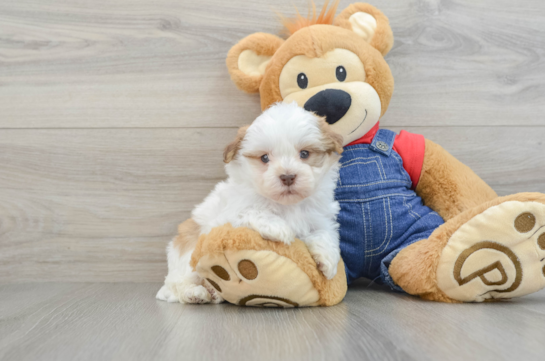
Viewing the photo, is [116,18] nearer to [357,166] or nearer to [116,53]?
[116,53]

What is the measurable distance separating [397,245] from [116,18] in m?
1.32

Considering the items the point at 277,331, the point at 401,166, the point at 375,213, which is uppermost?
the point at 401,166

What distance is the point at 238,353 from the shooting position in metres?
0.77

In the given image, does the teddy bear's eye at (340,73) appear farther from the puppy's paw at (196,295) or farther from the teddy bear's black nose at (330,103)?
the puppy's paw at (196,295)

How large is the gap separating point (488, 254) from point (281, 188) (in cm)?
55

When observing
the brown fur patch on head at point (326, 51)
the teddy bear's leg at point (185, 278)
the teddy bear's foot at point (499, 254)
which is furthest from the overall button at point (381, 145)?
the teddy bear's leg at point (185, 278)

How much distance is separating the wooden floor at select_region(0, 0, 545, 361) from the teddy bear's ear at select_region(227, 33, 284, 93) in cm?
18

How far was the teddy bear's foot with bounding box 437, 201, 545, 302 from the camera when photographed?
1009 millimetres

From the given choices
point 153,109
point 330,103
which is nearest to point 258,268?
point 330,103

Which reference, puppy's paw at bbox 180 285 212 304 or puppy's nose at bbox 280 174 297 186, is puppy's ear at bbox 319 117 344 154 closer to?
puppy's nose at bbox 280 174 297 186

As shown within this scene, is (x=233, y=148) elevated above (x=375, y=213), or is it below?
above

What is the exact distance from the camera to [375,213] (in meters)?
1.23

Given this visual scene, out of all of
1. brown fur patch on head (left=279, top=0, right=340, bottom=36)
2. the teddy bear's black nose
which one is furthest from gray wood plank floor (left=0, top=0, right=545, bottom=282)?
the teddy bear's black nose

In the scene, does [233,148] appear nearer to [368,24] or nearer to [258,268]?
[258,268]
